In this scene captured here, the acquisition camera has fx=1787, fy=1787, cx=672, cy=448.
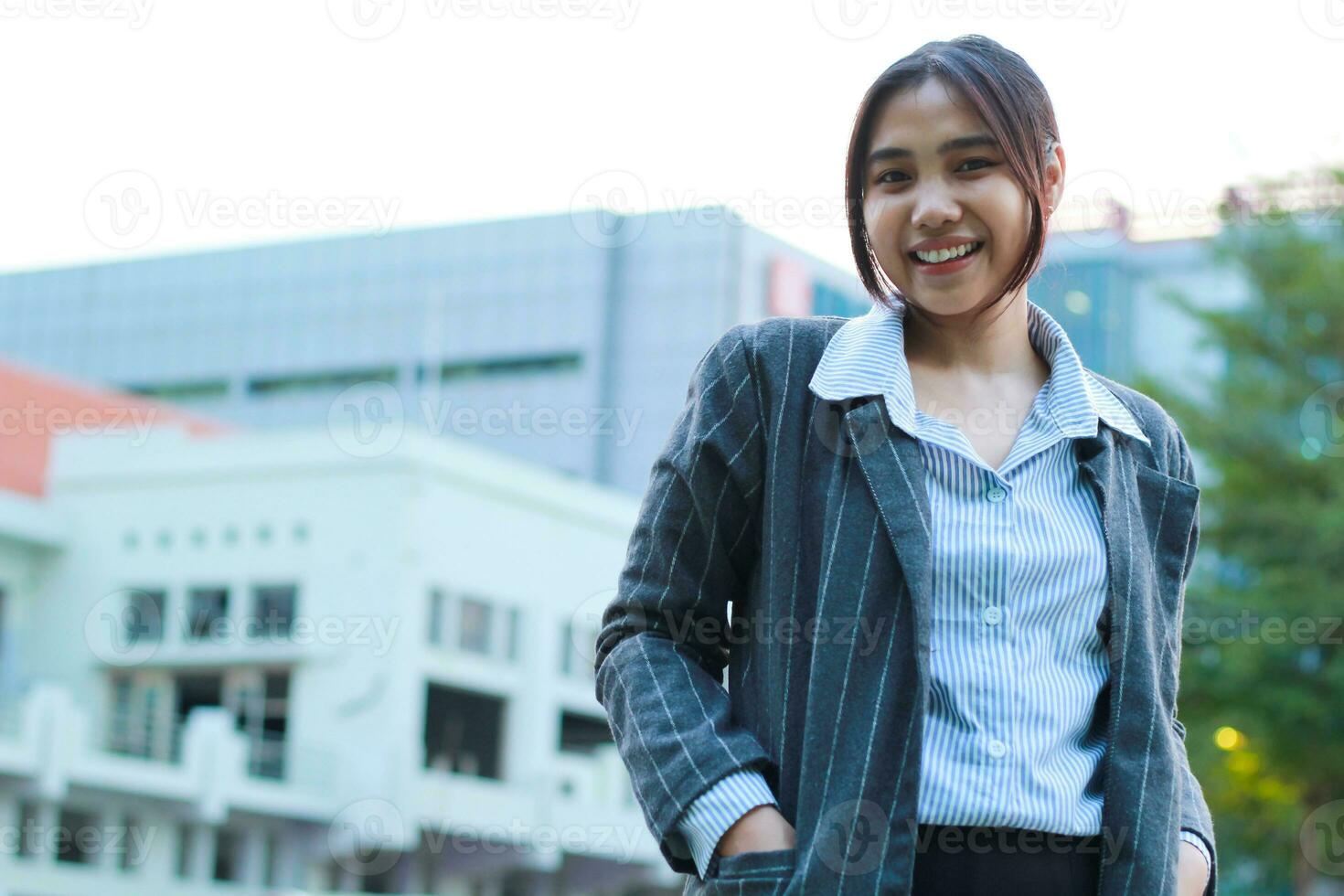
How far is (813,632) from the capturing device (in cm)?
159

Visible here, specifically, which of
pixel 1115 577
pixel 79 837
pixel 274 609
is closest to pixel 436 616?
pixel 274 609

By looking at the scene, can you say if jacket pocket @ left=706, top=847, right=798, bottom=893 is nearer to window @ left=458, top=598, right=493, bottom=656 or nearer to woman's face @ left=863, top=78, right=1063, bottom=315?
woman's face @ left=863, top=78, right=1063, bottom=315

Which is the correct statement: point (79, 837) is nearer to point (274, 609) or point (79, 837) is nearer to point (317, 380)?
point (274, 609)

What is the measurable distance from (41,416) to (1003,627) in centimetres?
3331

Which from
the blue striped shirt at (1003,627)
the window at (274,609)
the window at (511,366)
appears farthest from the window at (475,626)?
the blue striped shirt at (1003,627)

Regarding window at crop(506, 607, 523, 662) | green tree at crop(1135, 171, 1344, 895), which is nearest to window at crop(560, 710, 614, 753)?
window at crop(506, 607, 523, 662)

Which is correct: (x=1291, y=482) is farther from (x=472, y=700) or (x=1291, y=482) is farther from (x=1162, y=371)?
(x=472, y=700)

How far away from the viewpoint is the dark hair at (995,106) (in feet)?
5.55

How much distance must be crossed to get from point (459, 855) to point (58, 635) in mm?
7664

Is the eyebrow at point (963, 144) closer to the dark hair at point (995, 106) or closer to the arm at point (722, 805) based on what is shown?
the dark hair at point (995, 106)

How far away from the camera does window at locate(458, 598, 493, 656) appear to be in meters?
28.8

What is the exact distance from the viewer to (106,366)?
54219mm

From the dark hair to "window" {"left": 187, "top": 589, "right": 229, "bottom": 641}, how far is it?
27611 millimetres

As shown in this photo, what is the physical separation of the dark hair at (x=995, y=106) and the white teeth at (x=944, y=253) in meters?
0.06
